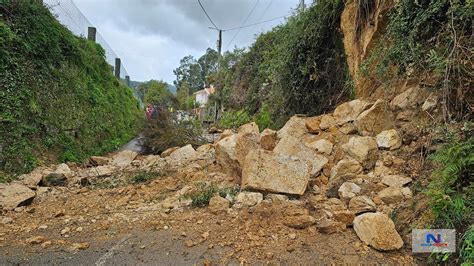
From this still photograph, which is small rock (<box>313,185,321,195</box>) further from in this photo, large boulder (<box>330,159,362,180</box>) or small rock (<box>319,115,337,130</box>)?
small rock (<box>319,115,337,130</box>)

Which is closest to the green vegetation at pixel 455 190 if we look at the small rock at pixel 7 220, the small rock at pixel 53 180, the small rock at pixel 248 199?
the small rock at pixel 248 199

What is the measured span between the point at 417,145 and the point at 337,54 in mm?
2771

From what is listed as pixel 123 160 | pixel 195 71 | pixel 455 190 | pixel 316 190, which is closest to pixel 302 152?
pixel 316 190

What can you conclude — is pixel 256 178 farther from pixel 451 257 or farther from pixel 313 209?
pixel 451 257

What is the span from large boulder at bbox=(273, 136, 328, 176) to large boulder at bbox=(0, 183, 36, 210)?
3.37 meters

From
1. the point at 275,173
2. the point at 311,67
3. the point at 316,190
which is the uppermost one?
the point at 311,67

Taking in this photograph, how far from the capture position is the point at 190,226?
9.27ft

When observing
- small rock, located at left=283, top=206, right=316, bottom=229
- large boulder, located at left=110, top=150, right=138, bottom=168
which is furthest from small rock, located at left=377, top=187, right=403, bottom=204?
large boulder, located at left=110, top=150, right=138, bottom=168

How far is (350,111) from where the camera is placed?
175 inches

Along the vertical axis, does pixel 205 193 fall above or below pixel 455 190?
below

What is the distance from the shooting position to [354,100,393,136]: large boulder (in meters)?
3.83

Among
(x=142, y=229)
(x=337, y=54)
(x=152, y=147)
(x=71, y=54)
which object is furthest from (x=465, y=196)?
(x=71, y=54)

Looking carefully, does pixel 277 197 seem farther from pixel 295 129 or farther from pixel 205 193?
pixel 295 129

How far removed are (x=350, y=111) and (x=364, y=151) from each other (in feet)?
3.71
